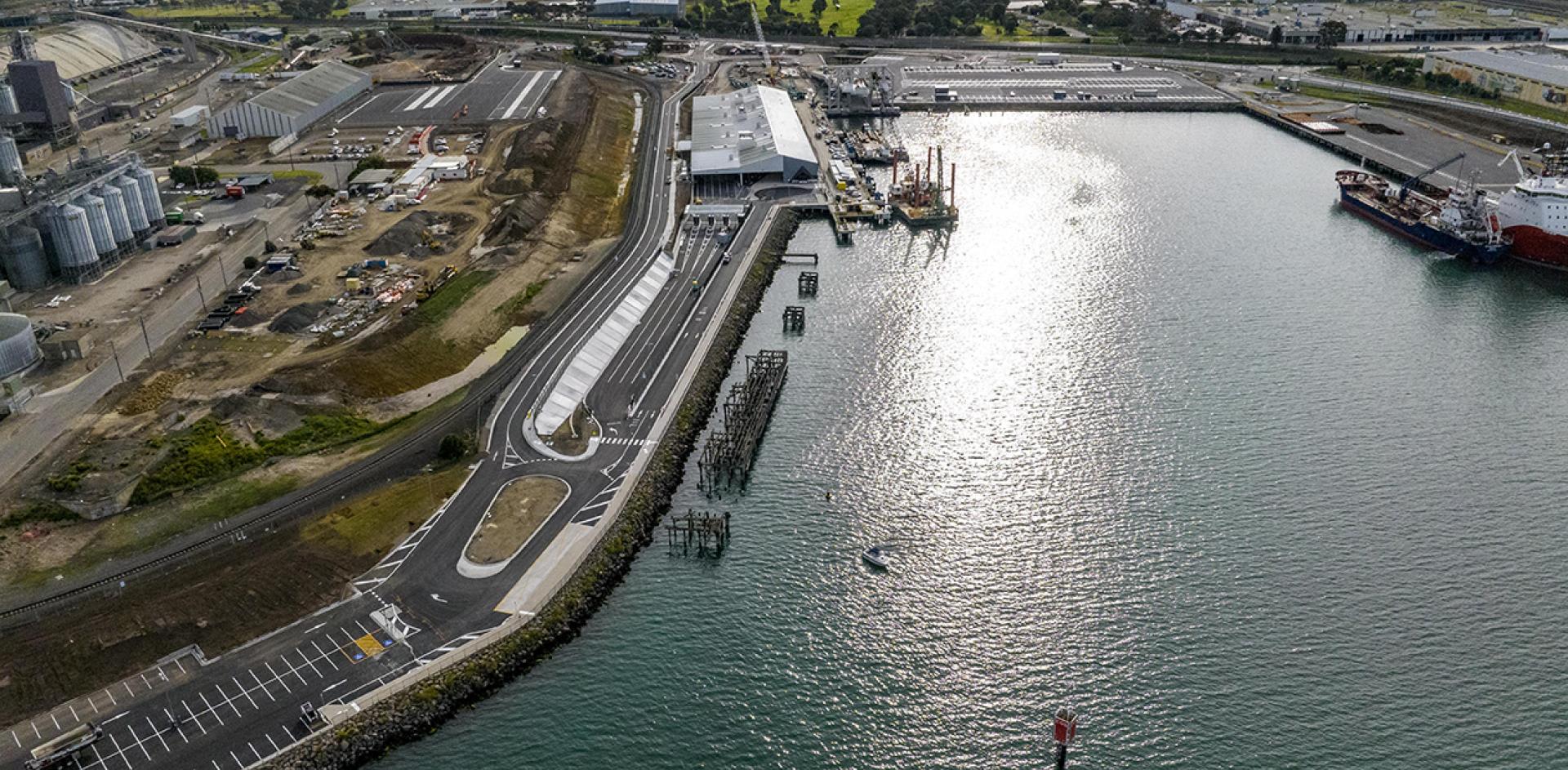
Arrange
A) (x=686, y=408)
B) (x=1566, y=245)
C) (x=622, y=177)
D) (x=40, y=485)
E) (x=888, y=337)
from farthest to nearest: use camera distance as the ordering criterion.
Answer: (x=622, y=177), (x=1566, y=245), (x=888, y=337), (x=686, y=408), (x=40, y=485)

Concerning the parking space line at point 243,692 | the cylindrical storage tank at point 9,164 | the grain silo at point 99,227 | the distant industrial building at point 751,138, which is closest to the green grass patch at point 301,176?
the cylindrical storage tank at point 9,164

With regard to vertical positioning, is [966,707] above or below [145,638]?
Answer: below

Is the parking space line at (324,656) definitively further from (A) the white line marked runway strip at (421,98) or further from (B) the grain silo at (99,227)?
(A) the white line marked runway strip at (421,98)

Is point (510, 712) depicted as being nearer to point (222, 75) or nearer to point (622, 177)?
point (622, 177)

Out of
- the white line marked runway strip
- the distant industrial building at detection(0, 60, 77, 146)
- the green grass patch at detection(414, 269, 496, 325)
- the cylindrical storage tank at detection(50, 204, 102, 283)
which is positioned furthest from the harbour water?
the distant industrial building at detection(0, 60, 77, 146)

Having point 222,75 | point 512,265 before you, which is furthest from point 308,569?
point 222,75
